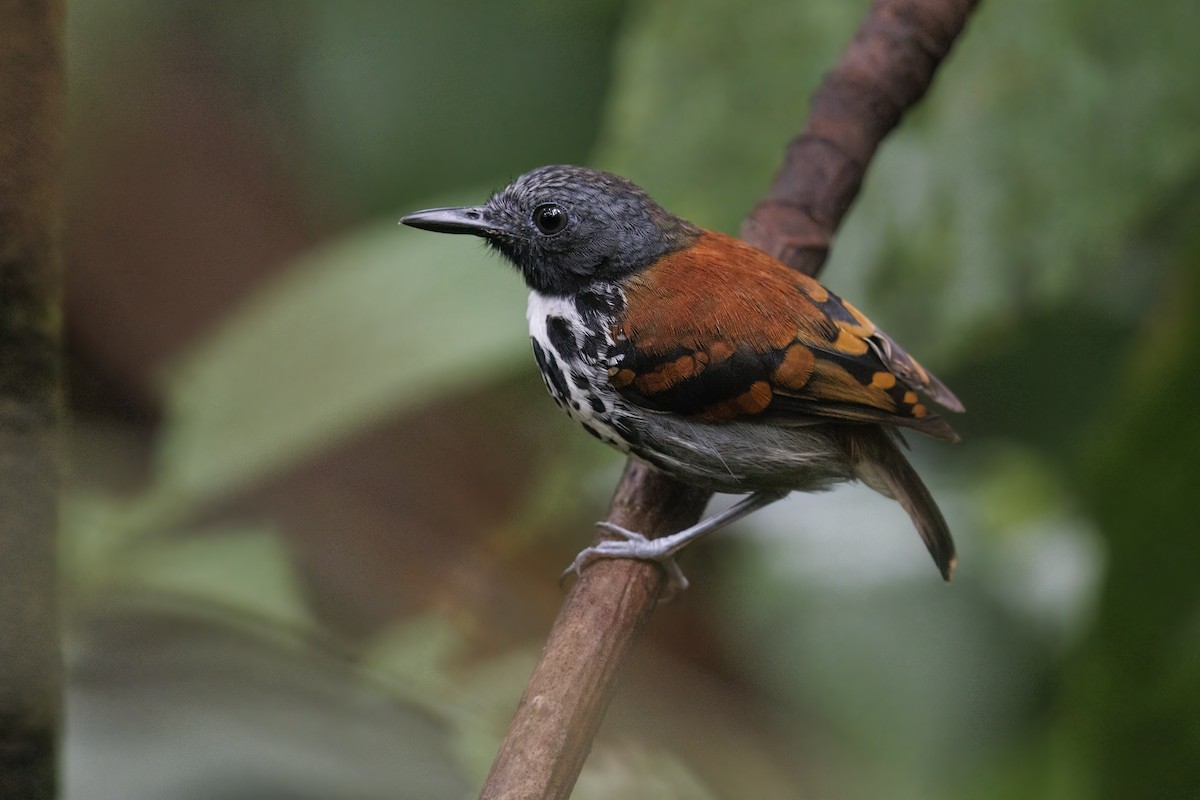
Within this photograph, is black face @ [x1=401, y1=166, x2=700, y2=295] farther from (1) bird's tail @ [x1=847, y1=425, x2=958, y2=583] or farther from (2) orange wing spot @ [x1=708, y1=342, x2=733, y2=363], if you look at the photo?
(1) bird's tail @ [x1=847, y1=425, x2=958, y2=583]

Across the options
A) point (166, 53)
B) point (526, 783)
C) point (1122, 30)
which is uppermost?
point (1122, 30)

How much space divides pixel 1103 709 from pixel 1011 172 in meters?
1.13

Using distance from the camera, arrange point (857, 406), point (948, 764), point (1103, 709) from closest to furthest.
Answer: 1. point (1103, 709)
2. point (857, 406)
3. point (948, 764)

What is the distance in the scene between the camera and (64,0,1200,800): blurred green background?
1.66 m

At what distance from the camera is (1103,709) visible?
7.02 feet

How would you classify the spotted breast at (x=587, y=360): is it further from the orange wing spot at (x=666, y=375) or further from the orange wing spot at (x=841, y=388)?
the orange wing spot at (x=841, y=388)

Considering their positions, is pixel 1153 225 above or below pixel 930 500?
above

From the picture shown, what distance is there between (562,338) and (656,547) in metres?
0.53

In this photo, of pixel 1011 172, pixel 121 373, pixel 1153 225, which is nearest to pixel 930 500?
pixel 1011 172

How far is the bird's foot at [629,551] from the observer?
2225 millimetres

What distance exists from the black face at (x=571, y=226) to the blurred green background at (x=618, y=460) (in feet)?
0.27

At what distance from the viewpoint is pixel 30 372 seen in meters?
1.32

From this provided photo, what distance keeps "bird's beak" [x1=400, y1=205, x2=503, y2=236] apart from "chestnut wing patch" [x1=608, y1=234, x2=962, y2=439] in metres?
0.44

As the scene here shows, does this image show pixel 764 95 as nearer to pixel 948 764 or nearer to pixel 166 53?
pixel 948 764
